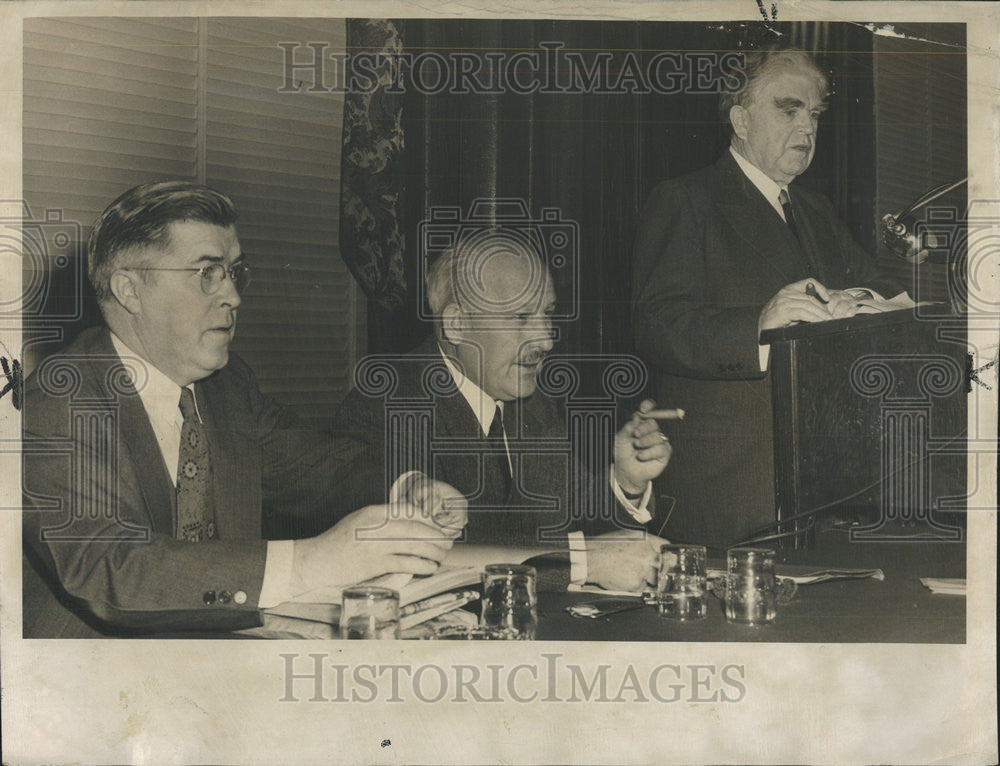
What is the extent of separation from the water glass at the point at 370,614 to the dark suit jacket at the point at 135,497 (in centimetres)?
22

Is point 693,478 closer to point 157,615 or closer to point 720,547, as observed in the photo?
point 720,547

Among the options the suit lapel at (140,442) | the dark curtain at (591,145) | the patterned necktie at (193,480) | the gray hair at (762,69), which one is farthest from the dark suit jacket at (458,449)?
the gray hair at (762,69)

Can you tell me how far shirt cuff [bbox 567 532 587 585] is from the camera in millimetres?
2855

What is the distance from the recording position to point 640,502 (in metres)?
2.88

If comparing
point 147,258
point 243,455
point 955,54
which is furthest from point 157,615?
point 955,54

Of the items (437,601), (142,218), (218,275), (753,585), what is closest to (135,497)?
(218,275)

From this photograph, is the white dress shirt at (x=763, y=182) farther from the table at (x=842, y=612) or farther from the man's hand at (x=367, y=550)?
the man's hand at (x=367, y=550)

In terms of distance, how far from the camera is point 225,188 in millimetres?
2844

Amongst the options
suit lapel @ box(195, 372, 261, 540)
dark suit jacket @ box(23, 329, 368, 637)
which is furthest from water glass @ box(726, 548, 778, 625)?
suit lapel @ box(195, 372, 261, 540)

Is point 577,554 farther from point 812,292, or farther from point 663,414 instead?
point 812,292

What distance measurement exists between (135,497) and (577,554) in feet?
4.02

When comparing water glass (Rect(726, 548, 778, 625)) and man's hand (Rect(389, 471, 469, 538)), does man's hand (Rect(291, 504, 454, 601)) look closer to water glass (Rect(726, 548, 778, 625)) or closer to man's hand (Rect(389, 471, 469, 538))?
man's hand (Rect(389, 471, 469, 538))

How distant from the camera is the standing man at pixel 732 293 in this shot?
2.87 meters

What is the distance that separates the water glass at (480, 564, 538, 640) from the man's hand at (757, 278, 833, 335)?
3.12ft
